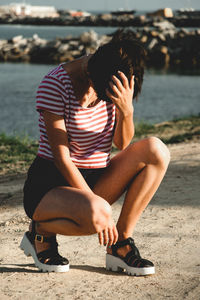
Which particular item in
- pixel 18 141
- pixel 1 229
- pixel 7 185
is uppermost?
pixel 1 229

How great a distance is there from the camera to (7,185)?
5.46m

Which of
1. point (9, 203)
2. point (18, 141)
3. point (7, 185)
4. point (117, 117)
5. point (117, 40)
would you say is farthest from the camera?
point (18, 141)

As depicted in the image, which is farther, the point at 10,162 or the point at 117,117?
the point at 10,162

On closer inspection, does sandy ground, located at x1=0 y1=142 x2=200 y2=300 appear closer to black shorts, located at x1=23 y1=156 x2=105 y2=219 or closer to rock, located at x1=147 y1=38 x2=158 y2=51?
black shorts, located at x1=23 y1=156 x2=105 y2=219

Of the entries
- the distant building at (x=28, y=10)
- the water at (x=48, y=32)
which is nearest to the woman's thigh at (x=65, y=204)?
the water at (x=48, y=32)

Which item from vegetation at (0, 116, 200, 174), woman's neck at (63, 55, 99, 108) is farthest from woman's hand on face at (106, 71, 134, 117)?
vegetation at (0, 116, 200, 174)

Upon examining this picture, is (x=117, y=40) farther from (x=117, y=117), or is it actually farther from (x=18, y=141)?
(x=18, y=141)

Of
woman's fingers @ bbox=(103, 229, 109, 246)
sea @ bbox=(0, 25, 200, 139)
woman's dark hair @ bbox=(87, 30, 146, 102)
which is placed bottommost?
sea @ bbox=(0, 25, 200, 139)

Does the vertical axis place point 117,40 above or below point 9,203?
above

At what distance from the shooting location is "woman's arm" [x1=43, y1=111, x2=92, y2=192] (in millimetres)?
2807

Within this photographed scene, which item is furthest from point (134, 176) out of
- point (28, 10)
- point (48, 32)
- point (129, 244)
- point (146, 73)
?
point (28, 10)

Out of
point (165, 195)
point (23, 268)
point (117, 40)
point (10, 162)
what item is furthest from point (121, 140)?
point (10, 162)

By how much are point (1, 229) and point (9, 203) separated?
76cm

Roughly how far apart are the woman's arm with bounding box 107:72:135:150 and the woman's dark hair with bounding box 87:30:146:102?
0.03 m
